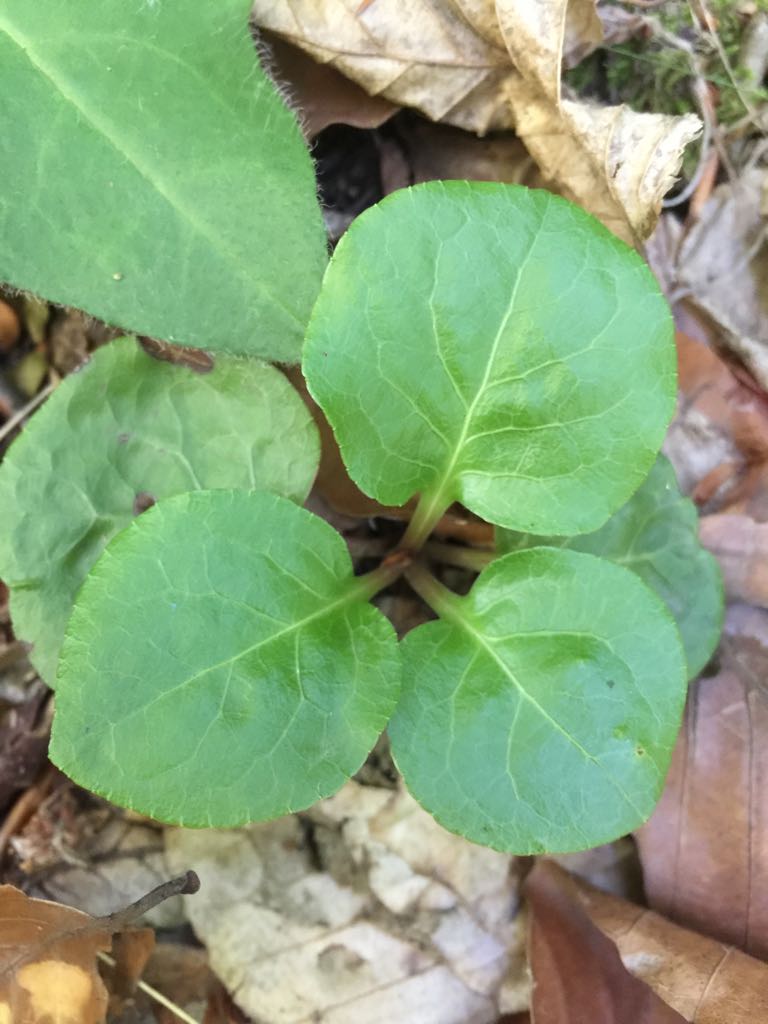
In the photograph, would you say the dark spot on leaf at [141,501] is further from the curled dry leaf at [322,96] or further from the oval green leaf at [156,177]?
the curled dry leaf at [322,96]

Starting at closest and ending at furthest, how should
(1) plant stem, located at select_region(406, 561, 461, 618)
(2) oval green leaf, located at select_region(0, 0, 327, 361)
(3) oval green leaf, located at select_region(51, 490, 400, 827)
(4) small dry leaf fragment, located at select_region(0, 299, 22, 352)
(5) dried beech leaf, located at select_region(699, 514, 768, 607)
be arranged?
(3) oval green leaf, located at select_region(51, 490, 400, 827) < (2) oval green leaf, located at select_region(0, 0, 327, 361) < (1) plant stem, located at select_region(406, 561, 461, 618) < (5) dried beech leaf, located at select_region(699, 514, 768, 607) < (4) small dry leaf fragment, located at select_region(0, 299, 22, 352)

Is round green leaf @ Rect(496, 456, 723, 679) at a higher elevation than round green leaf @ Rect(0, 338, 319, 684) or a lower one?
lower

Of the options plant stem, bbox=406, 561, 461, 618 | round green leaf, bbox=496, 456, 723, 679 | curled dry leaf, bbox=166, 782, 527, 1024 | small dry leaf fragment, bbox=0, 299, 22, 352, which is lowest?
curled dry leaf, bbox=166, 782, 527, 1024

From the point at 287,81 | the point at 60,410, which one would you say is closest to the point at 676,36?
the point at 287,81

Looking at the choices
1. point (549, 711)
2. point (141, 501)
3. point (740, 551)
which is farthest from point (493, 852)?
point (141, 501)

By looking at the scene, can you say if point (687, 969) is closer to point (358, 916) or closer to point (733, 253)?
point (358, 916)

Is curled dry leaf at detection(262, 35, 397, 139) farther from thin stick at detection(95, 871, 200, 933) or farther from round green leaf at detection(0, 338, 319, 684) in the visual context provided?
thin stick at detection(95, 871, 200, 933)

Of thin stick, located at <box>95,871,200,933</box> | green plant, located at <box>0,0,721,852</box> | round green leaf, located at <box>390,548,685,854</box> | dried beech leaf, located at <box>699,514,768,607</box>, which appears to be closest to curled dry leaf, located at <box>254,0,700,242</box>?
green plant, located at <box>0,0,721,852</box>
